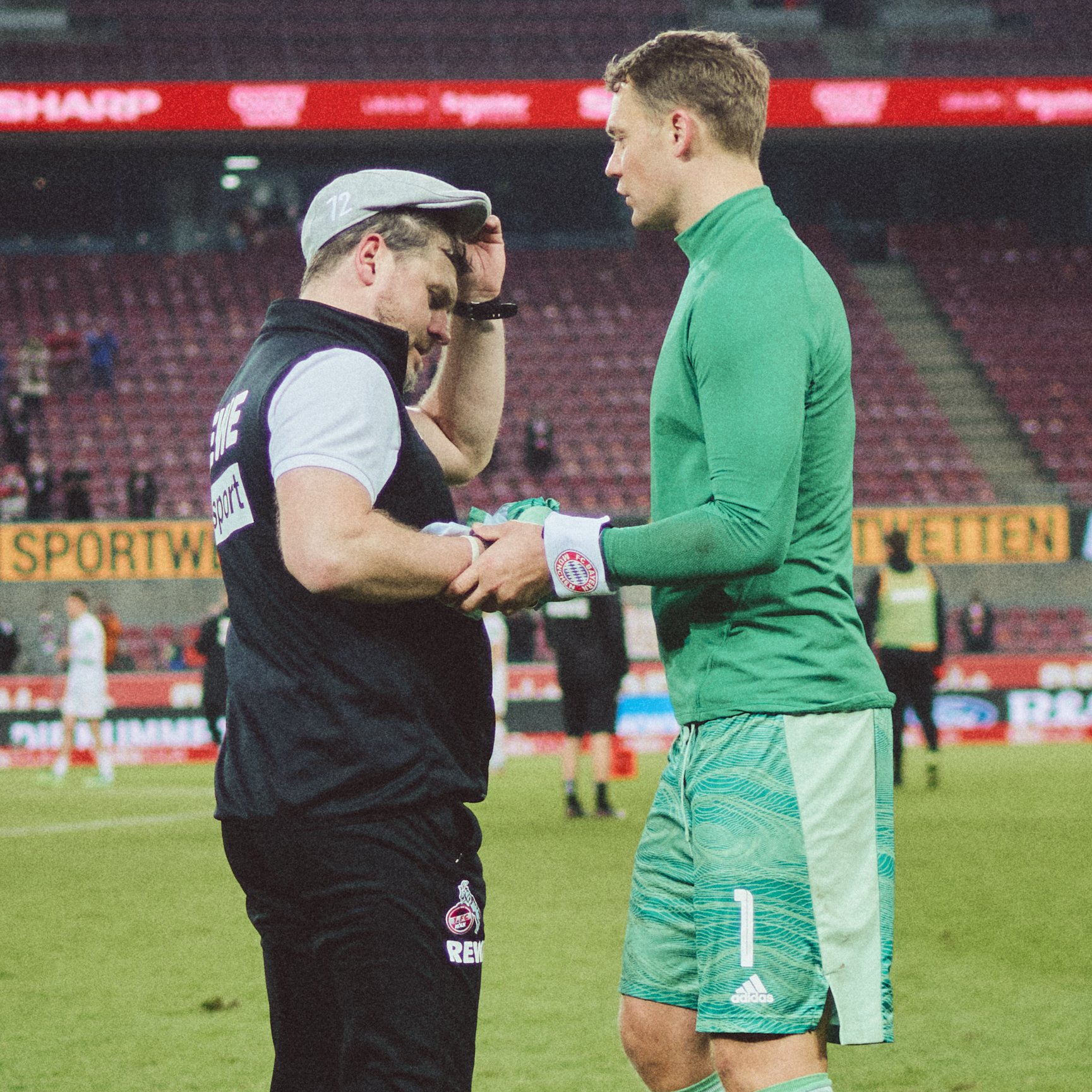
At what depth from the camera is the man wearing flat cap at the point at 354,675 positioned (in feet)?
8.02

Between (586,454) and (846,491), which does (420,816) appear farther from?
(586,454)

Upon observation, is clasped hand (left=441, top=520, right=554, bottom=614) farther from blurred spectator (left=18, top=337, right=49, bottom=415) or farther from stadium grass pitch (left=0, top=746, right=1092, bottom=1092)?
blurred spectator (left=18, top=337, right=49, bottom=415)

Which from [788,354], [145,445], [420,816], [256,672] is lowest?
[420,816]

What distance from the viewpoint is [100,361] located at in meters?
24.9

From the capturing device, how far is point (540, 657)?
2059 centimetres

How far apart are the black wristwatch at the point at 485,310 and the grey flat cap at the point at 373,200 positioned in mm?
398

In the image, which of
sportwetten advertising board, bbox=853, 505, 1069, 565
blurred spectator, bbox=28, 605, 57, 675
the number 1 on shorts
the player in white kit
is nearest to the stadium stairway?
sportwetten advertising board, bbox=853, 505, 1069, 565

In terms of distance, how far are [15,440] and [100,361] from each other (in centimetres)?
312

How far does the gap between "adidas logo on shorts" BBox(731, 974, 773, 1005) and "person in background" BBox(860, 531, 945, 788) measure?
9.71 m

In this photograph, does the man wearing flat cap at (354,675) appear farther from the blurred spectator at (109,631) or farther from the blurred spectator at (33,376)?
the blurred spectator at (33,376)

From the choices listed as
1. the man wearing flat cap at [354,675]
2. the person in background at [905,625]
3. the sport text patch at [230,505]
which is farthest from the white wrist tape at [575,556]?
the person in background at [905,625]

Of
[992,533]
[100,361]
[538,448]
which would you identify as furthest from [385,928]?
[100,361]

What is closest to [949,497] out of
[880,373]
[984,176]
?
[880,373]

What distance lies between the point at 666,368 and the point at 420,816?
90 centimetres
